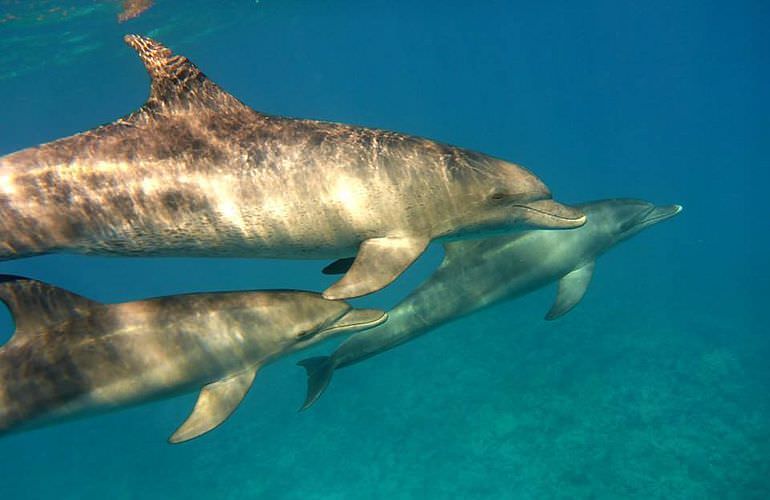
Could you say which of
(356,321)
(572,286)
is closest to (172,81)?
(356,321)

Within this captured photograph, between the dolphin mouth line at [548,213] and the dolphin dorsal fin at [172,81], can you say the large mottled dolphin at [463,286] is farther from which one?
the dolphin dorsal fin at [172,81]

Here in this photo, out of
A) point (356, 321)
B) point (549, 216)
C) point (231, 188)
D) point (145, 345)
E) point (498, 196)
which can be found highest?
point (231, 188)

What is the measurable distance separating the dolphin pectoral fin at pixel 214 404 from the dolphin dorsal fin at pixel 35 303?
5.47ft

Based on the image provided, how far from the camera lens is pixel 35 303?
223 inches

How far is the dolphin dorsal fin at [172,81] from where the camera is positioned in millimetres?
5488

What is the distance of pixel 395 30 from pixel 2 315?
188 ft

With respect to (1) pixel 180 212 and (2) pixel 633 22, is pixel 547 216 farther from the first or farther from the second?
(2) pixel 633 22

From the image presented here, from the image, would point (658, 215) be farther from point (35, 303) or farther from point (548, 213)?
point (35, 303)

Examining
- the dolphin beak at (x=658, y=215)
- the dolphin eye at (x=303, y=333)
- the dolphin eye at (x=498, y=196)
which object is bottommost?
the dolphin beak at (x=658, y=215)

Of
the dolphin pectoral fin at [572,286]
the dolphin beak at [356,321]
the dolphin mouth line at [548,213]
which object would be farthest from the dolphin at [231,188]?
the dolphin pectoral fin at [572,286]

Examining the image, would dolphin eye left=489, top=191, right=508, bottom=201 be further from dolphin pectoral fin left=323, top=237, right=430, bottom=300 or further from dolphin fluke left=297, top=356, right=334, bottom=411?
dolphin fluke left=297, top=356, right=334, bottom=411

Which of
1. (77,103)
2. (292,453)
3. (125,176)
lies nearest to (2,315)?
(77,103)

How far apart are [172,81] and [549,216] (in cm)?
445

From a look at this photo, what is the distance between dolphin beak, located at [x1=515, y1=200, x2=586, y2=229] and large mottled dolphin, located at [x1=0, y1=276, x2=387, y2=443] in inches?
85.7
